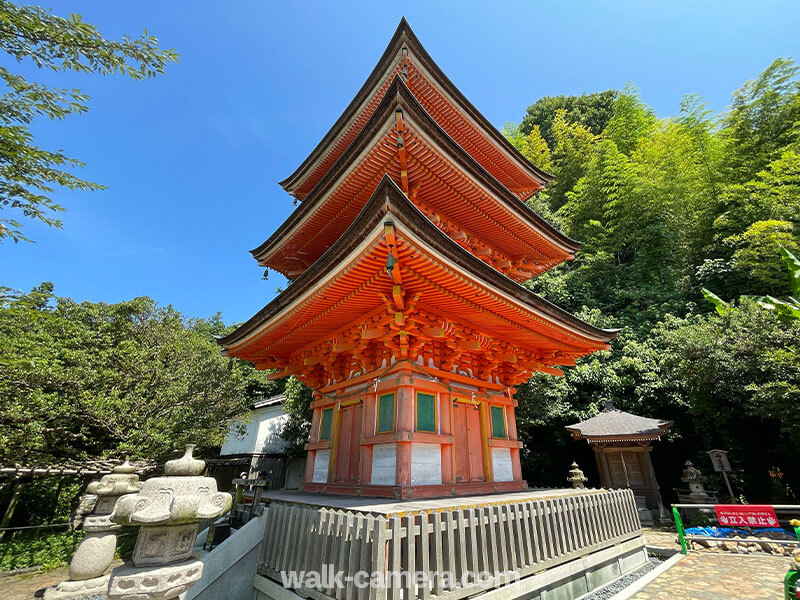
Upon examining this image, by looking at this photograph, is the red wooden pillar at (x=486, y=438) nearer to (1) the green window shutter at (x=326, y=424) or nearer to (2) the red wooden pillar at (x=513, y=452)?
(2) the red wooden pillar at (x=513, y=452)

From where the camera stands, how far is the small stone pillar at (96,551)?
14.2 ft

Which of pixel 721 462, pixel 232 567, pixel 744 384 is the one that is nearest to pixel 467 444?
pixel 232 567

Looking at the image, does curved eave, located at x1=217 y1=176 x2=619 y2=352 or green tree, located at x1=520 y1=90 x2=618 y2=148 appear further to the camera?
green tree, located at x1=520 y1=90 x2=618 y2=148

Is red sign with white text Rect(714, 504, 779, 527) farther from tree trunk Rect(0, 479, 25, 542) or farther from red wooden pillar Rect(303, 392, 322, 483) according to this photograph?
tree trunk Rect(0, 479, 25, 542)

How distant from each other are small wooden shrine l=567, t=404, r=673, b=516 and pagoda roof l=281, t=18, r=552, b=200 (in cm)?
970

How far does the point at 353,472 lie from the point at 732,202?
82.6ft

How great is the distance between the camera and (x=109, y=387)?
485 inches

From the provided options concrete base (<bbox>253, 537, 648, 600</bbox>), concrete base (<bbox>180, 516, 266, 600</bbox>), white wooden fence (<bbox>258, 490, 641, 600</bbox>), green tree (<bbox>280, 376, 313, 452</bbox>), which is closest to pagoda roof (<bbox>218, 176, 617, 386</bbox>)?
white wooden fence (<bbox>258, 490, 641, 600</bbox>)

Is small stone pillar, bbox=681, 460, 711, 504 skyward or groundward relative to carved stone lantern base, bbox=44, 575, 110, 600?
skyward

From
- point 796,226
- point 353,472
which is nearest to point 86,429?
point 353,472

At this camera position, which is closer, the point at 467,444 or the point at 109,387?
the point at 467,444

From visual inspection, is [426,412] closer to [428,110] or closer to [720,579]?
[720,579]

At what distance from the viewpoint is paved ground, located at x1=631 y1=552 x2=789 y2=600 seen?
5.27 m

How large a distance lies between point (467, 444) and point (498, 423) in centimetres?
127
